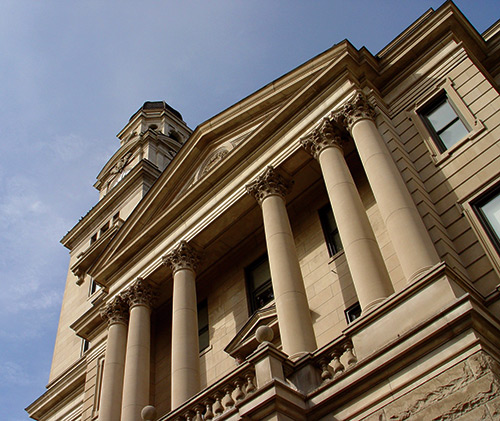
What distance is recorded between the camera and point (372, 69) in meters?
20.3

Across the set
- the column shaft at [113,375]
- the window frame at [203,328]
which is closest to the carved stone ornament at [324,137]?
the window frame at [203,328]

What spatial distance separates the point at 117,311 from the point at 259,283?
6146 millimetres

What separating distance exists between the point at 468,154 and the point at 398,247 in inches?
166

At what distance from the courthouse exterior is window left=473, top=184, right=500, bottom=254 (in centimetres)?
4

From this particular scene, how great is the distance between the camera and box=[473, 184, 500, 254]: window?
14.6 meters

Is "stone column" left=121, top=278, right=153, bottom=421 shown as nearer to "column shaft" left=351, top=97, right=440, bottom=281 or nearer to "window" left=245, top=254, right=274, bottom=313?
"window" left=245, top=254, right=274, bottom=313

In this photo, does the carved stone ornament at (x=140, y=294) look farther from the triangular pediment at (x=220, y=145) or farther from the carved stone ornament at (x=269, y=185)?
the carved stone ornament at (x=269, y=185)

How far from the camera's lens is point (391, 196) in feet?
50.2

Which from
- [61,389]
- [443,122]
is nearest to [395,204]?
[443,122]

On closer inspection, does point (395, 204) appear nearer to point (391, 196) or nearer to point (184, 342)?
point (391, 196)

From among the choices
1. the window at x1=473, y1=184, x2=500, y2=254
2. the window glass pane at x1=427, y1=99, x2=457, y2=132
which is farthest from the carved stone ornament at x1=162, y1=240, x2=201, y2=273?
the window at x1=473, y1=184, x2=500, y2=254

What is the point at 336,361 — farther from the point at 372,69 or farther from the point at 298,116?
the point at 372,69

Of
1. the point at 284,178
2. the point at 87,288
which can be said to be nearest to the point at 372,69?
the point at 284,178

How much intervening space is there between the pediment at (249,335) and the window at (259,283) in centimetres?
128
